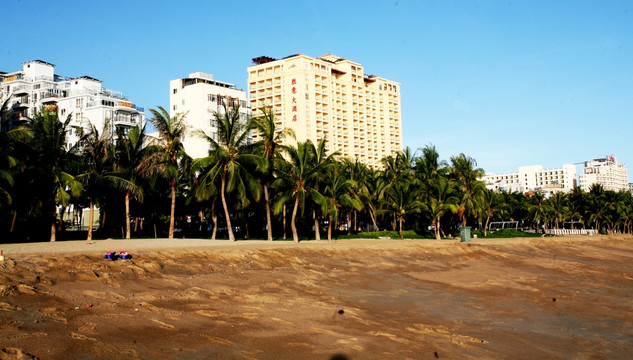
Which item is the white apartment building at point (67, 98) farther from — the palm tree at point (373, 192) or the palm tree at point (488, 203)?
the palm tree at point (488, 203)

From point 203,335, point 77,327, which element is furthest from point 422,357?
point 77,327

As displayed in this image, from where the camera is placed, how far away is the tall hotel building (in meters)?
97.5

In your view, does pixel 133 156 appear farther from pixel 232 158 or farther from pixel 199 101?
pixel 199 101

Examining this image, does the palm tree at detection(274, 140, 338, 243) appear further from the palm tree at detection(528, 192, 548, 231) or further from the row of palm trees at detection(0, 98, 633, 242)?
the palm tree at detection(528, 192, 548, 231)

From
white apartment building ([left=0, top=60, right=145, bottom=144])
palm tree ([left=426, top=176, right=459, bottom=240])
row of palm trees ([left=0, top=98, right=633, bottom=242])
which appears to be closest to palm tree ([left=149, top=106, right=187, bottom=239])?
row of palm trees ([left=0, top=98, right=633, bottom=242])


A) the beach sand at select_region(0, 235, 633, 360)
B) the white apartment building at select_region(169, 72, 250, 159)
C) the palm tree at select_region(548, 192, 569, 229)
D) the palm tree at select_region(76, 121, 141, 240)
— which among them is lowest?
the beach sand at select_region(0, 235, 633, 360)

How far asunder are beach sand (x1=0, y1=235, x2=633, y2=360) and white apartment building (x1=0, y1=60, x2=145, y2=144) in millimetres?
73407

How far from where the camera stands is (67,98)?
88375mm

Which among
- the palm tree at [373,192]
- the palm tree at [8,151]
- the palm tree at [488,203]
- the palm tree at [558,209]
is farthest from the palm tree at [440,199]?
the palm tree at [558,209]

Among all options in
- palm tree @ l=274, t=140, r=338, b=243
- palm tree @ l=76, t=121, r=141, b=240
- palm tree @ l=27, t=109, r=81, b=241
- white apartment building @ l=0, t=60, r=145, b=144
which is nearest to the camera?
palm tree @ l=27, t=109, r=81, b=241

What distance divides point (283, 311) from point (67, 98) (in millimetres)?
89368

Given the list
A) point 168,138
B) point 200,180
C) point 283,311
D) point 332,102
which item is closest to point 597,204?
point 332,102

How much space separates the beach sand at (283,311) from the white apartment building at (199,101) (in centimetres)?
6402

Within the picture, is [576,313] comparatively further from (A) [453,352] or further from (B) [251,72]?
(B) [251,72]
